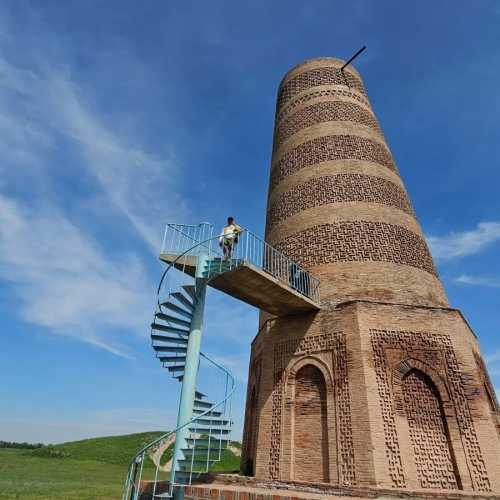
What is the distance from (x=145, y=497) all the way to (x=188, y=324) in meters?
3.72

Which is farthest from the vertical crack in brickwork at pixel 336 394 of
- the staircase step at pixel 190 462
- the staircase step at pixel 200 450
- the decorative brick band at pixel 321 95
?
the decorative brick band at pixel 321 95

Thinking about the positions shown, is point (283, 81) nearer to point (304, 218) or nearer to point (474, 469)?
point (304, 218)

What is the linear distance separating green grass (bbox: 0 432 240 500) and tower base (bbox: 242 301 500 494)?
730cm

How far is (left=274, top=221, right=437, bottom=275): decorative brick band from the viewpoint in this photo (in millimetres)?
8609

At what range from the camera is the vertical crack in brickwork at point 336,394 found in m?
6.31

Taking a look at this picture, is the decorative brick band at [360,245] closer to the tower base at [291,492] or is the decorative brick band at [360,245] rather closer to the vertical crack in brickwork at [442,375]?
the vertical crack in brickwork at [442,375]

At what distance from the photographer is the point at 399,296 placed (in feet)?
26.2

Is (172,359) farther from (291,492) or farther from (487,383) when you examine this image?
(487,383)

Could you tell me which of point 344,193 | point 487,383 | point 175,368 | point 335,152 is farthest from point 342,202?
point 175,368

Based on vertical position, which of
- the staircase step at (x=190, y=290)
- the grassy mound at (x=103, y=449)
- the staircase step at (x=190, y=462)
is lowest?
the staircase step at (x=190, y=462)

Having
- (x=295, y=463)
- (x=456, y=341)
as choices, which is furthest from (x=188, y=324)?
(x=456, y=341)

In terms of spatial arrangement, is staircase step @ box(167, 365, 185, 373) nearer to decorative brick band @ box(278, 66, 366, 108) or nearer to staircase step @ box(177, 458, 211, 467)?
staircase step @ box(177, 458, 211, 467)

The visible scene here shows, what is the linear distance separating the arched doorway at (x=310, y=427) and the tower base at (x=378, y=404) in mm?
18

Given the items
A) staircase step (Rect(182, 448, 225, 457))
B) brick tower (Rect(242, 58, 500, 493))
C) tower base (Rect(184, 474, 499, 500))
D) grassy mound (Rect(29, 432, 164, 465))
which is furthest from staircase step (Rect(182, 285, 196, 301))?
grassy mound (Rect(29, 432, 164, 465))
